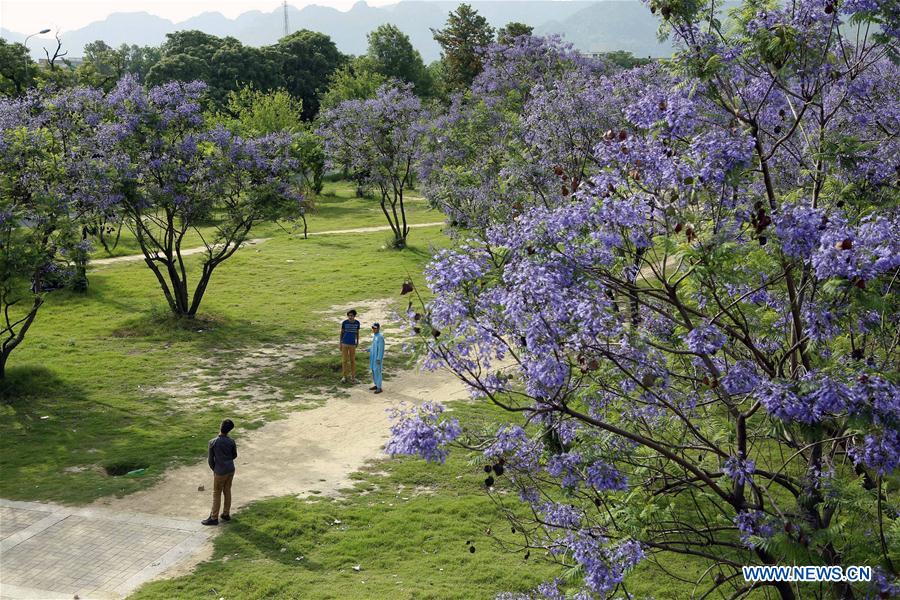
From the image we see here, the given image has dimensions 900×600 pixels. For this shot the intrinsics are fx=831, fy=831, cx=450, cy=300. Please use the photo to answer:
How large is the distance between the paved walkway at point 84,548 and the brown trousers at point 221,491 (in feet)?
1.01

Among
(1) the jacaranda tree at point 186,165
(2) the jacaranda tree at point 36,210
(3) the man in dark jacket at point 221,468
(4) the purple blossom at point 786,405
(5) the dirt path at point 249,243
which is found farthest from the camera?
(5) the dirt path at point 249,243

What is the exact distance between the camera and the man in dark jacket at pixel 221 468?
476 inches

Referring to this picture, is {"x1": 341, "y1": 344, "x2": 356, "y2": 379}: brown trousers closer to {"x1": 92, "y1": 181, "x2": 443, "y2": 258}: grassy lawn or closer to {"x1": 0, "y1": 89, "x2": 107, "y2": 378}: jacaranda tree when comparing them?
{"x1": 0, "y1": 89, "x2": 107, "y2": 378}: jacaranda tree

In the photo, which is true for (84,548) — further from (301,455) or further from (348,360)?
(348,360)

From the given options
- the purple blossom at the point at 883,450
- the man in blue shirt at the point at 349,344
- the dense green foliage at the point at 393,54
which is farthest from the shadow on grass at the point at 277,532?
the dense green foliage at the point at 393,54

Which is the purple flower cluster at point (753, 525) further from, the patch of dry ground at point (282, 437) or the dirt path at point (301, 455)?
the dirt path at point (301, 455)

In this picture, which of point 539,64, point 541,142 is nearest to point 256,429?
point 541,142

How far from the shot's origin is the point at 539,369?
654 cm

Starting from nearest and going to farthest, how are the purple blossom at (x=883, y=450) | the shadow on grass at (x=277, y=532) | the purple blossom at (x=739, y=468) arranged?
1. the purple blossom at (x=883, y=450)
2. the purple blossom at (x=739, y=468)
3. the shadow on grass at (x=277, y=532)

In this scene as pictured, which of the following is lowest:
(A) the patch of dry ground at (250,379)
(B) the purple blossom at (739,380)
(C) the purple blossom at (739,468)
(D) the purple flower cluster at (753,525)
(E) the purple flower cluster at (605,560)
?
(A) the patch of dry ground at (250,379)

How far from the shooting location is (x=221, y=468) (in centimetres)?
1205

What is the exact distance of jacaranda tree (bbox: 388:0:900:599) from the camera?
6.50 meters

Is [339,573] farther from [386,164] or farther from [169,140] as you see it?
[386,164]

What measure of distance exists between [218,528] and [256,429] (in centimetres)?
409
